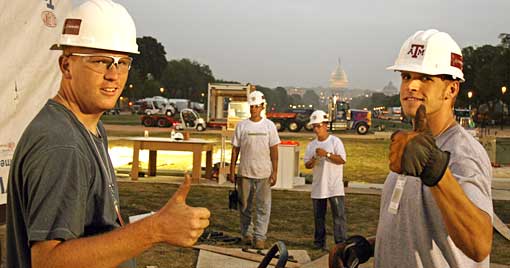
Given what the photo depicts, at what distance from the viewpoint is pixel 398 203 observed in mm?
2643

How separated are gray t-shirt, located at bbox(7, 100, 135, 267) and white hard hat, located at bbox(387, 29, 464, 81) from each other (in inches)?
57.5

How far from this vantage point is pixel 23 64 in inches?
252

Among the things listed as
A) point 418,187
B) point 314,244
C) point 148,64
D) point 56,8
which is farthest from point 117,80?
point 148,64

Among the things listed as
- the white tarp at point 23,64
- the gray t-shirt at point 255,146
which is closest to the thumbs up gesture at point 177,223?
the white tarp at point 23,64

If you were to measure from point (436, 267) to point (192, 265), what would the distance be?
544 centimetres

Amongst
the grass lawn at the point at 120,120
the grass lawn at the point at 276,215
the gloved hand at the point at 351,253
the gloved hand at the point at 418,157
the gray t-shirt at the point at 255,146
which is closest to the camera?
the gloved hand at the point at 418,157

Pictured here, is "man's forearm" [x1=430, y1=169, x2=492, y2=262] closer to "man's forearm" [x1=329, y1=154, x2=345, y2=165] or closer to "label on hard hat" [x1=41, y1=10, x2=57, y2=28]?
"label on hard hat" [x1=41, y1=10, x2=57, y2=28]

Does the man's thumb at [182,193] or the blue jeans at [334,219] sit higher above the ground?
the man's thumb at [182,193]

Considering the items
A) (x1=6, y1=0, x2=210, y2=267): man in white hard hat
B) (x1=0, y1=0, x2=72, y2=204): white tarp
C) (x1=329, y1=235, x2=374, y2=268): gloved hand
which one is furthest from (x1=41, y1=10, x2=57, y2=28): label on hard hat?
(x1=329, y1=235, x2=374, y2=268): gloved hand

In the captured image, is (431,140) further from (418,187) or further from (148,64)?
(148,64)

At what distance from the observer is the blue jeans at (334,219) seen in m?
8.40

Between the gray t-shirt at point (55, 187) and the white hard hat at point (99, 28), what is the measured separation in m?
0.26

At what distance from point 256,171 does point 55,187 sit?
22.5 ft

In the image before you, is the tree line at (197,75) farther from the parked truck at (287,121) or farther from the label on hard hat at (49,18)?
the label on hard hat at (49,18)
